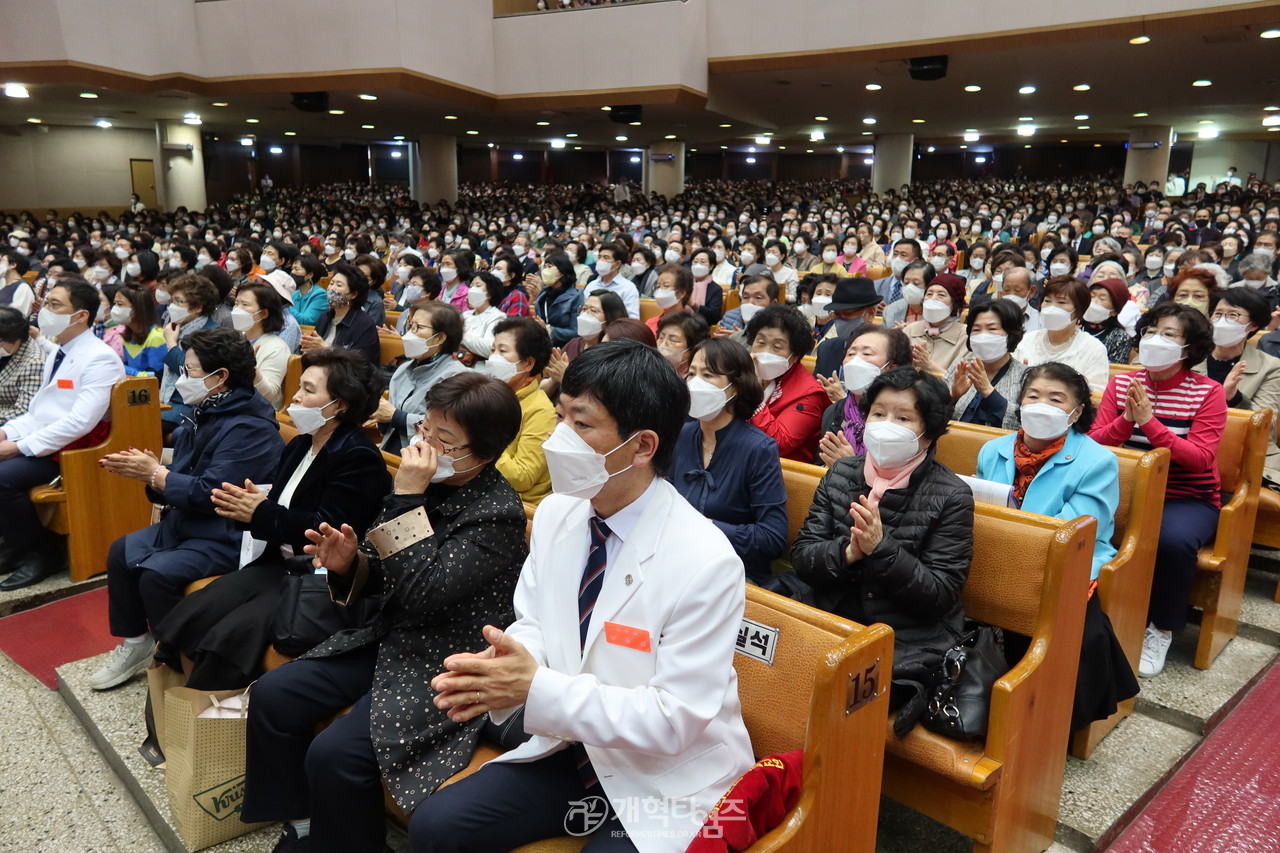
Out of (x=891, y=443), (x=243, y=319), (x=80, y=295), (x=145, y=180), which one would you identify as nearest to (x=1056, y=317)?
(x=891, y=443)

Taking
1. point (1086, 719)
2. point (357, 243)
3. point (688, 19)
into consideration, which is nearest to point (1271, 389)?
point (1086, 719)

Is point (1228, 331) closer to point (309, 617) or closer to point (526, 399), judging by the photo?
point (526, 399)

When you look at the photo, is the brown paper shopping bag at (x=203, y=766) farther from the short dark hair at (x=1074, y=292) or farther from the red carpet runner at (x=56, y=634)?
the short dark hair at (x=1074, y=292)

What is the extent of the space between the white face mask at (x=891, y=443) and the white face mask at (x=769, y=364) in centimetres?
118

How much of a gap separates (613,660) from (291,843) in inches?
51.1

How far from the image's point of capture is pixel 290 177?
3183 cm

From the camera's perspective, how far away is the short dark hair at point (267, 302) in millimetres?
4912

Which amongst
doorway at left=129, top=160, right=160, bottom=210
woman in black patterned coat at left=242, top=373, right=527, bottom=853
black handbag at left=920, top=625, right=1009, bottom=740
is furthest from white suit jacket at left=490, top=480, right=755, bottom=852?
doorway at left=129, top=160, right=160, bottom=210

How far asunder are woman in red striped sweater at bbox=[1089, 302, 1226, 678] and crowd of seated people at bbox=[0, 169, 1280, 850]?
0.01 metres

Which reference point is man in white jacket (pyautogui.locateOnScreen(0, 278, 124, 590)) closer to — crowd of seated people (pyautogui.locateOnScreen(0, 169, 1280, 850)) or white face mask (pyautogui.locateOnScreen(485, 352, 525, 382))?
crowd of seated people (pyautogui.locateOnScreen(0, 169, 1280, 850))

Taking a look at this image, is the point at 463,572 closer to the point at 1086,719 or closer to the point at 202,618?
the point at 202,618

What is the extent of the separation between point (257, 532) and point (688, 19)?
12.8m

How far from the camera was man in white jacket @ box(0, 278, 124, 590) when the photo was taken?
166 inches

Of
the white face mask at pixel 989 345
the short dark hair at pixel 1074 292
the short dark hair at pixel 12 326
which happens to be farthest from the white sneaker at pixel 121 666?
the short dark hair at pixel 1074 292
